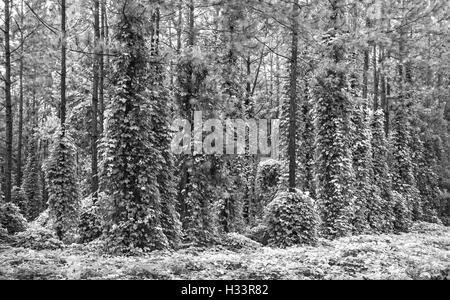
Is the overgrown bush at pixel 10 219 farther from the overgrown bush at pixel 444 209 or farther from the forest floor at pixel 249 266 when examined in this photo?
the overgrown bush at pixel 444 209

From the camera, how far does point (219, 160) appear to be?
52.2ft

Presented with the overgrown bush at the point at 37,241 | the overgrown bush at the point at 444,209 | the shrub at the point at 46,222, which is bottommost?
the overgrown bush at the point at 444,209

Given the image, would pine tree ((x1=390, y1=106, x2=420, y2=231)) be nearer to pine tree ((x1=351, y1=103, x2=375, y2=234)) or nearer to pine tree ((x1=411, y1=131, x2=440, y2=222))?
pine tree ((x1=411, y1=131, x2=440, y2=222))

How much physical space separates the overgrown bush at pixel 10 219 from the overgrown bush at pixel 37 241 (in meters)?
1.98

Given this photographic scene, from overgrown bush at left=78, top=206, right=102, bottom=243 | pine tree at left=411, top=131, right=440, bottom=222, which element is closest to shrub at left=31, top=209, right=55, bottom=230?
overgrown bush at left=78, top=206, right=102, bottom=243

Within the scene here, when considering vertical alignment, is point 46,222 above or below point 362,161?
below

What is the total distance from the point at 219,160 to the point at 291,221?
366cm

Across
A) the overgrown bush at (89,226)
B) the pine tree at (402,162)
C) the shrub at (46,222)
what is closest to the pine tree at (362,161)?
the pine tree at (402,162)

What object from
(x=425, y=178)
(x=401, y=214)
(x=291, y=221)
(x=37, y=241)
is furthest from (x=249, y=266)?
(x=425, y=178)

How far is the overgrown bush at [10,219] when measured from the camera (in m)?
14.8

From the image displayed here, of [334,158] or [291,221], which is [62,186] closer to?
[291,221]
